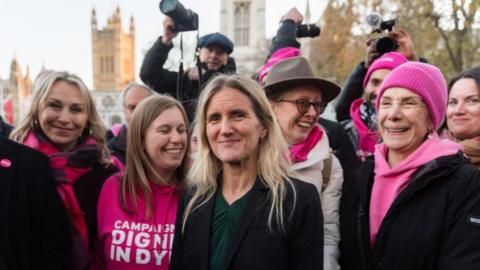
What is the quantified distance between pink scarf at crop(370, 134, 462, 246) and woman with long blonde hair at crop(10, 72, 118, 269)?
1.69 meters

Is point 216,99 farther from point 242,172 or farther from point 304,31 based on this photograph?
point 304,31

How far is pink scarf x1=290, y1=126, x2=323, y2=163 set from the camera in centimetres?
230

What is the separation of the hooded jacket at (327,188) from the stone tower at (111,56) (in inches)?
2897

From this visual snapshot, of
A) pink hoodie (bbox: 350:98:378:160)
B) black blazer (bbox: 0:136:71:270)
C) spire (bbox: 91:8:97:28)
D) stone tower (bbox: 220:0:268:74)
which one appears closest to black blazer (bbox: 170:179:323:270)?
black blazer (bbox: 0:136:71:270)

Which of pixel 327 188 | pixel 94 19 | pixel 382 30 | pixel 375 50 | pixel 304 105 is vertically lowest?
pixel 327 188

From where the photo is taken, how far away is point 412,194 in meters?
1.83

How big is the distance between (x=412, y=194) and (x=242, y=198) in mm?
793

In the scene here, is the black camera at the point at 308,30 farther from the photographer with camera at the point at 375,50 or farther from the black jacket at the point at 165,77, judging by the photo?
the black jacket at the point at 165,77

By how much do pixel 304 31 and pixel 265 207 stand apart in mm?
2617

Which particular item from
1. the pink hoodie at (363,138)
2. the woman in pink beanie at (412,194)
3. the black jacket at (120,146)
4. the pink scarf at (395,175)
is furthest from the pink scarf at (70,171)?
the pink hoodie at (363,138)

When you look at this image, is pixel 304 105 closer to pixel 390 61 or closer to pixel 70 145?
pixel 390 61

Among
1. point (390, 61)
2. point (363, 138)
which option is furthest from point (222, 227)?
point (390, 61)

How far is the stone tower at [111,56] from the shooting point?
73.6 m

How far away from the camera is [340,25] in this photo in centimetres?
1553
